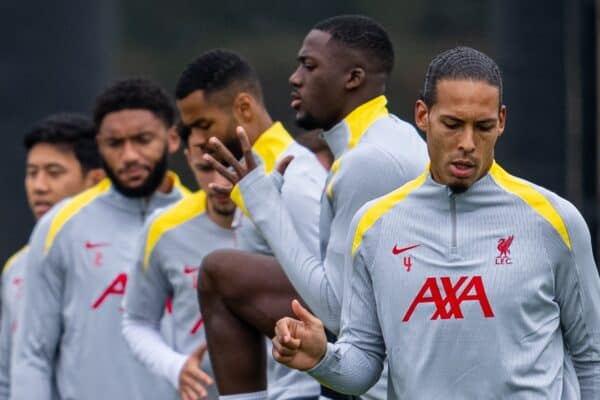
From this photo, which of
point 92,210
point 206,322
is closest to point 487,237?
point 206,322

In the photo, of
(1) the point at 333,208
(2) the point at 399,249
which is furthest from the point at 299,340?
(1) the point at 333,208

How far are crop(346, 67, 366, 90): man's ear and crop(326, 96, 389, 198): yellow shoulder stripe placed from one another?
0.21 ft

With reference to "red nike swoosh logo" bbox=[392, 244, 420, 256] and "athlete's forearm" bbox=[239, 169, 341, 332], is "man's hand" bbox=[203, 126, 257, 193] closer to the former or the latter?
"athlete's forearm" bbox=[239, 169, 341, 332]

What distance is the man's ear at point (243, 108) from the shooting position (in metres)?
6.49

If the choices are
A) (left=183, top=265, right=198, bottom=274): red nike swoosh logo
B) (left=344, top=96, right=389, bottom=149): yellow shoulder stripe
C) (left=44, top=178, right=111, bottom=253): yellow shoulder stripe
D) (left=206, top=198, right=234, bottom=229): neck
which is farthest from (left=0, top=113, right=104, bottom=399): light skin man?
(left=344, top=96, right=389, bottom=149): yellow shoulder stripe

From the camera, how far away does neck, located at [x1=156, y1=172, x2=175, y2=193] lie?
7.78 m

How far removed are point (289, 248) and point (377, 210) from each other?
0.45m

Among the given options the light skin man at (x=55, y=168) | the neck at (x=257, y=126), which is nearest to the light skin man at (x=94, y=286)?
Answer: the light skin man at (x=55, y=168)

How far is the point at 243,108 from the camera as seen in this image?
6.51m

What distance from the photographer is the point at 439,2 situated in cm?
1820

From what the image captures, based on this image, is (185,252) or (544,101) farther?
(544,101)

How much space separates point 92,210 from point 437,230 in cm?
293

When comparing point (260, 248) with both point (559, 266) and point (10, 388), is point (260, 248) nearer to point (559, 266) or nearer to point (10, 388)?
point (559, 266)

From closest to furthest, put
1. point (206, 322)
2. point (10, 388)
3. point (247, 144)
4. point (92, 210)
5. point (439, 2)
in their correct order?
point (247, 144), point (206, 322), point (92, 210), point (10, 388), point (439, 2)
